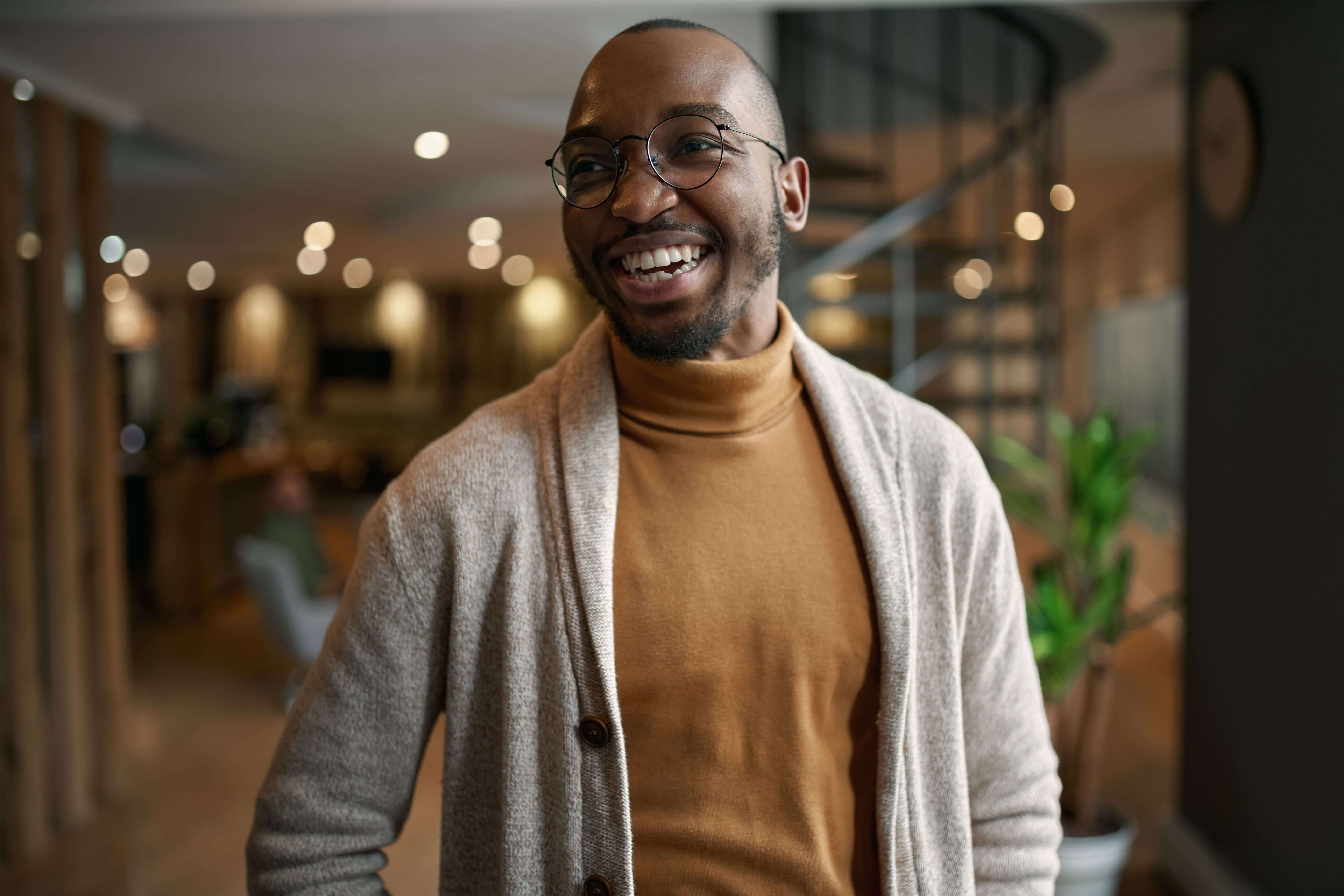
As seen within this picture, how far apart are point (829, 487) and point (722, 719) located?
265 millimetres

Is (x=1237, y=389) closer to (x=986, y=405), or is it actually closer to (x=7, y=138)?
(x=986, y=405)

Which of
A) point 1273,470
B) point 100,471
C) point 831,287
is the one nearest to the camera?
point 1273,470

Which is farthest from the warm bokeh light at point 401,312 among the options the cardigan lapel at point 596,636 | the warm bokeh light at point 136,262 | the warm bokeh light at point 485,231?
the cardigan lapel at point 596,636

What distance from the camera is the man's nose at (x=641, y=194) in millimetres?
885

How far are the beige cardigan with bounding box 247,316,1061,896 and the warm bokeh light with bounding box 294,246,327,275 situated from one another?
27.6 feet

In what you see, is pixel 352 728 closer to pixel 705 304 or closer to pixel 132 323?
pixel 705 304

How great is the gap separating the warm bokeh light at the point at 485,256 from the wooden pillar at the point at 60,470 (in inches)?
192

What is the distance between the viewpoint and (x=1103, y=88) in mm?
4199

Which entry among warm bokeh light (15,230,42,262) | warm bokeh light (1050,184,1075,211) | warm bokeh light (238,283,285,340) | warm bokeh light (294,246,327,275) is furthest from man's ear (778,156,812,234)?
warm bokeh light (238,283,285,340)

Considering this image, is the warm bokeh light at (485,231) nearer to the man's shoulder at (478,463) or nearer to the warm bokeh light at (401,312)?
the warm bokeh light at (401,312)

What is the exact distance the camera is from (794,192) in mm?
1012

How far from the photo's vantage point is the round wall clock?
2516 mm

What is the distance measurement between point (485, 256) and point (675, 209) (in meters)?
8.73

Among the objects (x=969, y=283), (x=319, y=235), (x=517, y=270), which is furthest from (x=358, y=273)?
(x=969, y=283)
